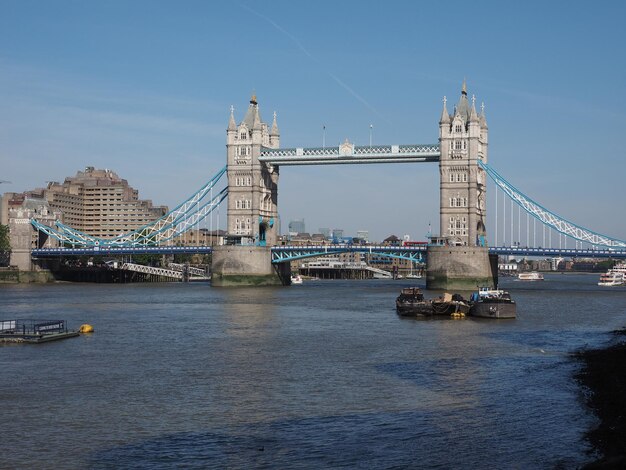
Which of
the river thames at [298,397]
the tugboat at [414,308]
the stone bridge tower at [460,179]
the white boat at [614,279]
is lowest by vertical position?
the river thames at [298,397]

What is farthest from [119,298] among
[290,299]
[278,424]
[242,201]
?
[278,424]

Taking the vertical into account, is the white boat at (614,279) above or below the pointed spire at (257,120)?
below

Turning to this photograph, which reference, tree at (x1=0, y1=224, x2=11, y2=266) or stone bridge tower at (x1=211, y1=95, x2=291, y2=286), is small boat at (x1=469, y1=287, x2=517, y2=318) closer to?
stone bridge tower at (x1=211, y1=95, x2=291, y2=286)

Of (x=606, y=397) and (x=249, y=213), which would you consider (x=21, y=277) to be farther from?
(x=606, y=397)

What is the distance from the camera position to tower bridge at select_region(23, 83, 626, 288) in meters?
106

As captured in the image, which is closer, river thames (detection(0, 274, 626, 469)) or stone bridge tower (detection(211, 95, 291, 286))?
river thames (detection(0, 274, 626, 469))

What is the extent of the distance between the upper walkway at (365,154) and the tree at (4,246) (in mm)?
53059

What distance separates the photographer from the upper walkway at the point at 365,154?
369 ft

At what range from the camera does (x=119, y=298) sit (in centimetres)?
8931

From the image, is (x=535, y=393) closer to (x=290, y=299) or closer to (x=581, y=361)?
(x=581, y=361)

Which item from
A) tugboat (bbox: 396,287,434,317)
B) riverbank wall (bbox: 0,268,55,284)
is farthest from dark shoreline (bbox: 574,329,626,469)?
riverbank wall (bbox: 0,268,55,284)

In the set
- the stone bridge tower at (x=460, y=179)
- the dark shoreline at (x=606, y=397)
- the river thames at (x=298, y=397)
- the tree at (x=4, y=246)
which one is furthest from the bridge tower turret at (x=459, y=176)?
the tree at (x=4, y=246)

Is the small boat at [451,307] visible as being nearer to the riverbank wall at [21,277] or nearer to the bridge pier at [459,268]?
the bridge pier at [459,268]

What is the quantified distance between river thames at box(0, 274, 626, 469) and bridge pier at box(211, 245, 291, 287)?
5582 cm
